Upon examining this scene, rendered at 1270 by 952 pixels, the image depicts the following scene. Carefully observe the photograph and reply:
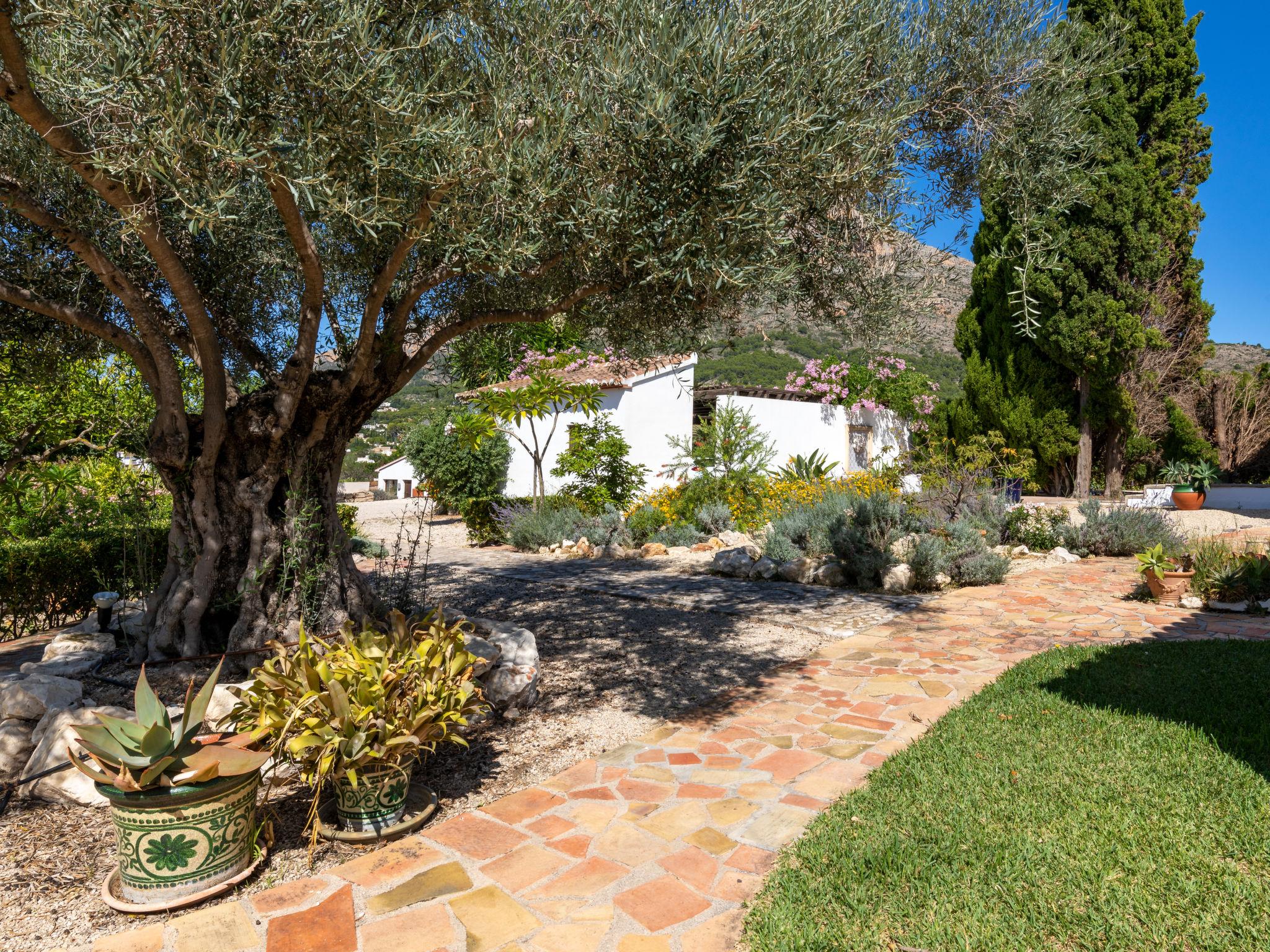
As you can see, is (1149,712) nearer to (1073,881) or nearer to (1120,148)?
(1073,881)

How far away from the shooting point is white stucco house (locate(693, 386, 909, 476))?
819 inches

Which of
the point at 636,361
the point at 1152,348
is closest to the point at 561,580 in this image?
the point at 636,361

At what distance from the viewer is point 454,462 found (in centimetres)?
1867

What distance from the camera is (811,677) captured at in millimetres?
6000

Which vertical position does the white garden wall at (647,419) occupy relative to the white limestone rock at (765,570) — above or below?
above

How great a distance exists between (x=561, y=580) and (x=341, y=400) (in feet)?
19.0

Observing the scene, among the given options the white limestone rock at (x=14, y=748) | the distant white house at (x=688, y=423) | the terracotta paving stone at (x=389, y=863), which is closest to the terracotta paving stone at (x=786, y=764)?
the terracotta paving stone at (x=389, y=863)

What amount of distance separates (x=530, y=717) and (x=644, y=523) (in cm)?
893

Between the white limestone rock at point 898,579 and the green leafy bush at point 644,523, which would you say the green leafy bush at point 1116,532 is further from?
the green leafy bush at point 644,523

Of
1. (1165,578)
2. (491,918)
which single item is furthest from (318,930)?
(1165,578)

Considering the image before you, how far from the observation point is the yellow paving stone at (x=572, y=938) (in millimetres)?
2707

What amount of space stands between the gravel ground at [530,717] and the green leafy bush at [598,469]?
512 centimetres

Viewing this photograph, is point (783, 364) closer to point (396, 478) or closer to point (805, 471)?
point (805, 471)

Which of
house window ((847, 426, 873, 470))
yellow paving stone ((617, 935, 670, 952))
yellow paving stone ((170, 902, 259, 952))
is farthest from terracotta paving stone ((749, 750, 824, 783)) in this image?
house window ((847, 426, 873, 470))
